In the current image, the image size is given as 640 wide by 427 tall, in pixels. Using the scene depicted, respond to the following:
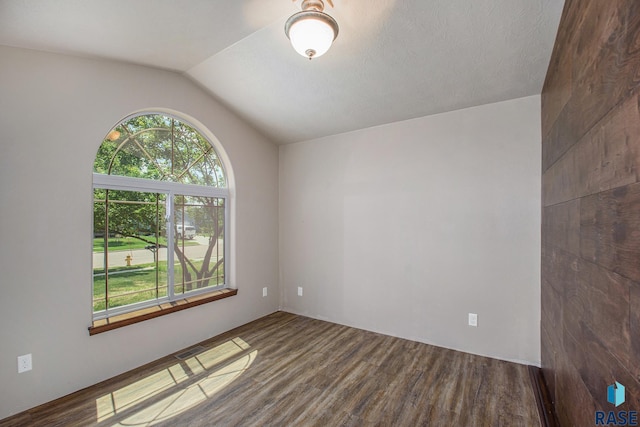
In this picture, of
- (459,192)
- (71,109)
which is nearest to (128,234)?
(71,109)

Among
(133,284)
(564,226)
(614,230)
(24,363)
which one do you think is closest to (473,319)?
(564,226)

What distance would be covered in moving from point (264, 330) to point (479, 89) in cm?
336

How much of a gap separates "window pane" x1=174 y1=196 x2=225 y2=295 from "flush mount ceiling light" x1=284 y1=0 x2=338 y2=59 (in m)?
2.08

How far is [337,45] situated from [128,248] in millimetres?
2545

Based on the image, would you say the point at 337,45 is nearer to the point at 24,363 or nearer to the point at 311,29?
the point at 311,29

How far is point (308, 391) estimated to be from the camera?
2.20 metres

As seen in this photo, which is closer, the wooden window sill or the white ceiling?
the white ceiling

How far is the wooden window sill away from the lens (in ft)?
7.59

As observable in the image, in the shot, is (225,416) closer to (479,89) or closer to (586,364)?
(586,364)

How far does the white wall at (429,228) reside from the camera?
2.54 m

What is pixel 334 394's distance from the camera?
2.17m

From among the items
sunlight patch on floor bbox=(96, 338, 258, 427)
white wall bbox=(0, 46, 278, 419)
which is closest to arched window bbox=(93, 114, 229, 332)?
white wall bbox=(0, 46, 278, 419)

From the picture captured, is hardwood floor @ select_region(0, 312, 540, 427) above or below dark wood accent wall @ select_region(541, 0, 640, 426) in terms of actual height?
below

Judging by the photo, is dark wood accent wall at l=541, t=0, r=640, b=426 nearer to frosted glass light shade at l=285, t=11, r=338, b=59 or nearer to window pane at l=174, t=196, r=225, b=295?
frosted glass light shade at l=285, t=11, r=338, b=59
